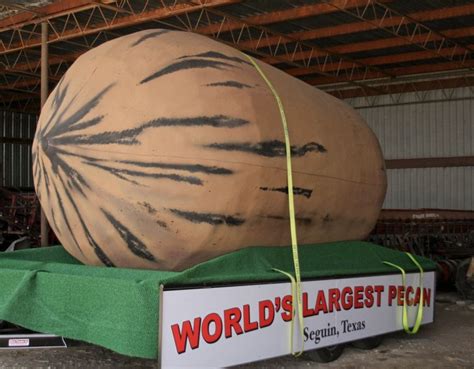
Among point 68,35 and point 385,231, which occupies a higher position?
point 68,35

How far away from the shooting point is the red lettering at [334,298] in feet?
16.6

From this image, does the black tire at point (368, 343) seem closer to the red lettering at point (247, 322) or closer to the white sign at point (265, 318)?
the white sign at point (265, 318)

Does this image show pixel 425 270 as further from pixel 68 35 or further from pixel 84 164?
pixel 68 35

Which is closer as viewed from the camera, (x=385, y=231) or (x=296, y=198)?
(x=296, y=198)

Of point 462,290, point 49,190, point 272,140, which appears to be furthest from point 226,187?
point 462,290

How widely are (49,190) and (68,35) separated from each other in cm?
1269

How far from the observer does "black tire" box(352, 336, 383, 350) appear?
233 inches

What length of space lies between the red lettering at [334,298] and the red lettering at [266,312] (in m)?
0.74

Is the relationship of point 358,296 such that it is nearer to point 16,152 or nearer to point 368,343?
point 368,343

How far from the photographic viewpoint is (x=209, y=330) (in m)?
3.99

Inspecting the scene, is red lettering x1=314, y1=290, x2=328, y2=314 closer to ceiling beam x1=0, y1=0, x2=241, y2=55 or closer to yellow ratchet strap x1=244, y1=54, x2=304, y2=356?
yellow ratchet strap x1=244, y1=54, x2=304, y2=356

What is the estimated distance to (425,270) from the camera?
6.43 metres

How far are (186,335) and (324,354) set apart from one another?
193 cm

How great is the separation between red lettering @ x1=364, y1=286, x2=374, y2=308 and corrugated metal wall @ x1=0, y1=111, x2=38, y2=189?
22.3 metres
